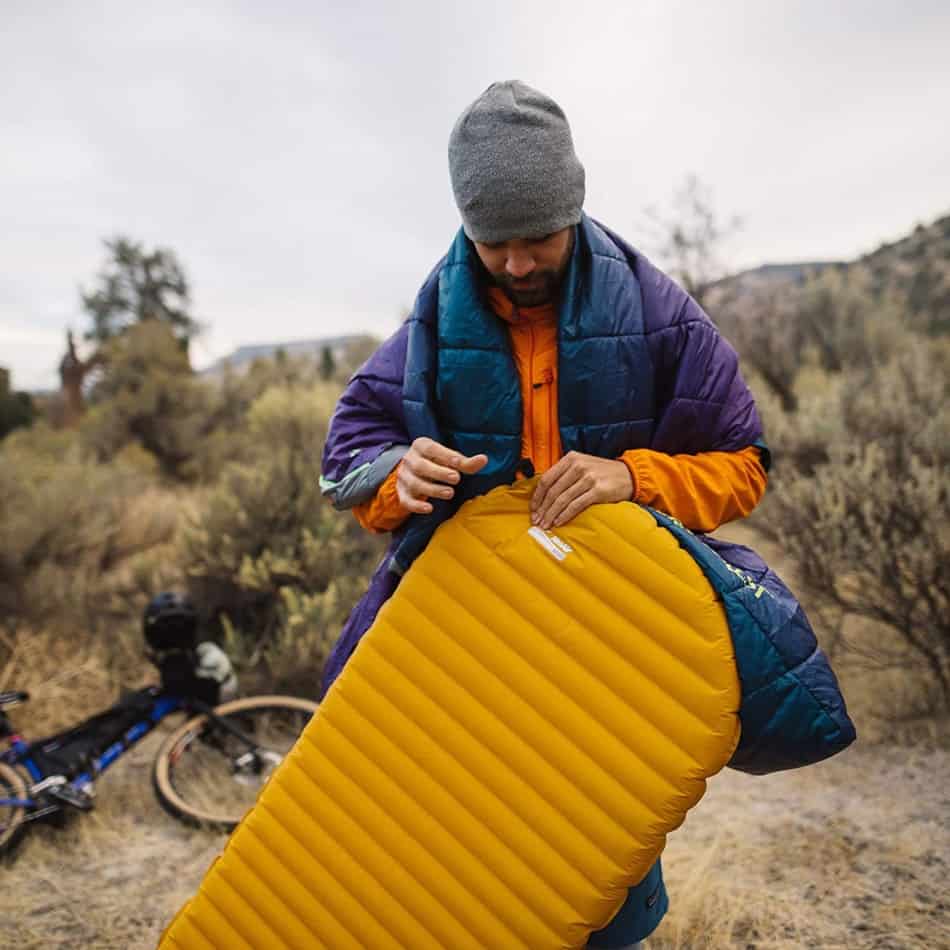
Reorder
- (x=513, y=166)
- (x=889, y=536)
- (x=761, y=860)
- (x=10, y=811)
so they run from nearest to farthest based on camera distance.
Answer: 1. (x=513, y=166)
2. (x=761, y=860)
3. (x=10, y=811)
4. (x=889, y=536)

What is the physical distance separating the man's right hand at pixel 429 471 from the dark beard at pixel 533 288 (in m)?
0.31

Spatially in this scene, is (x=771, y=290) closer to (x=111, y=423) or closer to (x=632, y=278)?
(x=111, y=423)

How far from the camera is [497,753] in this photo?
1261 mm

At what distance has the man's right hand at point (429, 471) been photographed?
1212 millimetres

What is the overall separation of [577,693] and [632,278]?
76cm

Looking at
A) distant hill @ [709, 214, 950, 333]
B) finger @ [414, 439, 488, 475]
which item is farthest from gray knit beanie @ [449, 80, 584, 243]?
distant hill @ [709, 214, 950, 333]

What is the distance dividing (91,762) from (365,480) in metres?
2.45

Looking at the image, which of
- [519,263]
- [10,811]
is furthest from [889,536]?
[10,811]

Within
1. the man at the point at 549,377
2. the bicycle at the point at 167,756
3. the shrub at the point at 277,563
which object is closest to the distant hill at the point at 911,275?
the shrub at the point at 277,563

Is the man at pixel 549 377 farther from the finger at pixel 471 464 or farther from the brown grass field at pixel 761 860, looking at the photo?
the brown grass field at pixel 761 860

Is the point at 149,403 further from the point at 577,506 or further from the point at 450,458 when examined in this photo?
the point at 577,506

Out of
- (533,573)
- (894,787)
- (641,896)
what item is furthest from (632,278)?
(894,787)

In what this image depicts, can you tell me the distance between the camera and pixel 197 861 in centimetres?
270

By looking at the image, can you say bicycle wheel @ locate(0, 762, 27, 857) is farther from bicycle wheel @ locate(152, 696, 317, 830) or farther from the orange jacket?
the orange jacket
